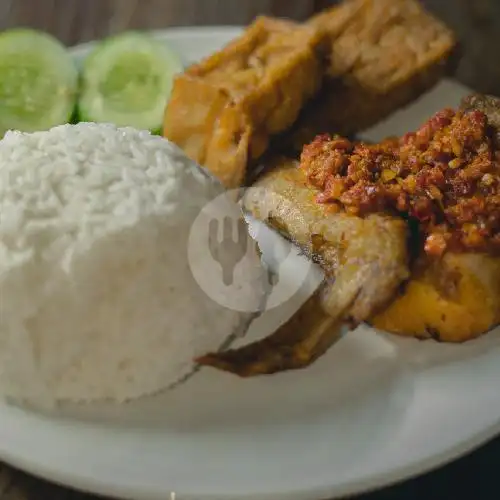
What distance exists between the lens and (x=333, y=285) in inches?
70.9

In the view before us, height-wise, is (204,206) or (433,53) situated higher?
(433,53)

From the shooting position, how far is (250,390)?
175cm

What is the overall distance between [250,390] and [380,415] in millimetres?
305

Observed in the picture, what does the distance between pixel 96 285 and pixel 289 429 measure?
56 centimetres

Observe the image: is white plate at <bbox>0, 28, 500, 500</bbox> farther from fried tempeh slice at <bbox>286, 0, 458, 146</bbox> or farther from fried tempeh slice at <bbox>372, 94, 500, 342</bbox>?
fried tempeh slice at <bbox>286, 0, 458, 146</bbox>

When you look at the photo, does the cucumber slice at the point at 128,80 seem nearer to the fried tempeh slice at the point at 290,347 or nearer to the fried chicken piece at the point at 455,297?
the fried tempeh slice at the point at 290,347

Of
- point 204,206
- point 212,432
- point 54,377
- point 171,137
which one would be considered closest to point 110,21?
point 171,137

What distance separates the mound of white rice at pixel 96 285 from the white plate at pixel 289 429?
97mm

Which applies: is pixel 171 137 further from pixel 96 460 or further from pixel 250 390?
pixel 96 460

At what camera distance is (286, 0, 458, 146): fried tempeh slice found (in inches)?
97.0

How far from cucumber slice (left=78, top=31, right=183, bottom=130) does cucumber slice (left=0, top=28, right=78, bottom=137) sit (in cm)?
6

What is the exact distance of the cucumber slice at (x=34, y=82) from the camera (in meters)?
2.51

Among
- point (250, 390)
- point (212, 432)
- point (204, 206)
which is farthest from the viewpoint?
point (204, 206)

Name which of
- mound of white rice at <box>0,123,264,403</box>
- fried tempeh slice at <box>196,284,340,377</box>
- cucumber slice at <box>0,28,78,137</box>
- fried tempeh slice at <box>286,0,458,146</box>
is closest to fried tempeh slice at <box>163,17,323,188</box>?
fried tempeh slice at <box>286,0,458,146</box>
